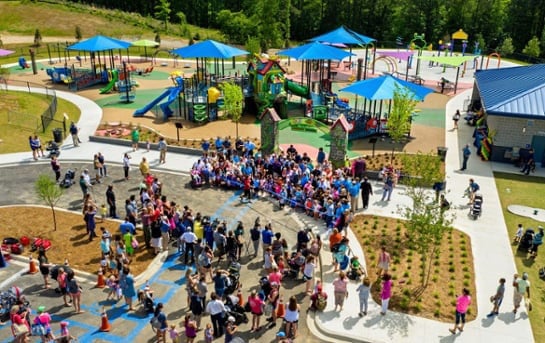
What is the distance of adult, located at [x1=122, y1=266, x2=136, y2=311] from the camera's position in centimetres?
1411

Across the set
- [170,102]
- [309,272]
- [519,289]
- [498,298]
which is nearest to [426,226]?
[498,298]

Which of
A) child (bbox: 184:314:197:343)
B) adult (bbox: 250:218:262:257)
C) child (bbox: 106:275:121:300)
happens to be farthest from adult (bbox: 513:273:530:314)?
child (bbox: 106:275:121:300)

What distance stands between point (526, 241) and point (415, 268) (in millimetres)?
4591

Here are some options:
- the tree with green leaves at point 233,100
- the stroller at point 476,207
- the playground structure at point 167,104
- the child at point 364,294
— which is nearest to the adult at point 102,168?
the tree with green leaves at point 233,100

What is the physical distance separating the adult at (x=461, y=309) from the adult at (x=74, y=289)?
1063 centimetres

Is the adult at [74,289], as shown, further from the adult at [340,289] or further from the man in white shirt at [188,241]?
the adult at [340,289]

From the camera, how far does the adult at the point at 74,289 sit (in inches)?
555

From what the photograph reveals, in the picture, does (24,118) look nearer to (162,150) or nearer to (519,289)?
(162,150)

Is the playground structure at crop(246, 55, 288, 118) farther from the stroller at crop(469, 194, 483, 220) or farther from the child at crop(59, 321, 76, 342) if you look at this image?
the child at crop(59, 321, 76, 342)

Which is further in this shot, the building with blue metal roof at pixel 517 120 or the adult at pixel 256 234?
the building with blue metal roof at pixel 517 120

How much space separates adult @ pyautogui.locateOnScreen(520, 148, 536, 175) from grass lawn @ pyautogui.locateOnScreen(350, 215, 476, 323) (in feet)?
29.0

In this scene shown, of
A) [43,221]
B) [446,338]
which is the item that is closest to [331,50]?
[43,221]

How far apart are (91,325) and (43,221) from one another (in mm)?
7442

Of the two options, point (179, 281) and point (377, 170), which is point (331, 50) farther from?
point (179, 281)
